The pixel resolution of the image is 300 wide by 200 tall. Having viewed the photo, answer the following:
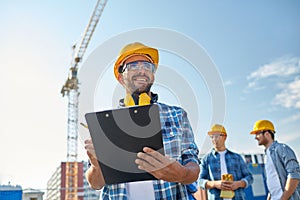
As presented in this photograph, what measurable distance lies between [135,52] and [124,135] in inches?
33.5

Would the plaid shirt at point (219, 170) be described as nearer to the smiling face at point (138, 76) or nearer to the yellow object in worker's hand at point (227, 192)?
the yellow object in worker's hand at point (227, 192)

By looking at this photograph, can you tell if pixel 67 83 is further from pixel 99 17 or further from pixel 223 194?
pixel 223 194

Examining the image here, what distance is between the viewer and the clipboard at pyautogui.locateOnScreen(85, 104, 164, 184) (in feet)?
5.04

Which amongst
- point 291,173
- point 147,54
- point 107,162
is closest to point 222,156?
point 291,173

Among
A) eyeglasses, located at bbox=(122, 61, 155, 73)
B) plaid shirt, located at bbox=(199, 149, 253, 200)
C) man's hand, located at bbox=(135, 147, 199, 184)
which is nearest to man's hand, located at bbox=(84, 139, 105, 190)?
man's hand, located at bbox=(135, 147, 199, 184)

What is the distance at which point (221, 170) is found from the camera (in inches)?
192

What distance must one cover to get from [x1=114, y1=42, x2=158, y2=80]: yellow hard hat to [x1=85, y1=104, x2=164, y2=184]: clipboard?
30.6 inches

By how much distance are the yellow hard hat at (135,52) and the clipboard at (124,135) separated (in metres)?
0.78

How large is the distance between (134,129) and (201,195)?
469 centimetres

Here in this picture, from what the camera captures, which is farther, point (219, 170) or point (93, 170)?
point (219, 170)

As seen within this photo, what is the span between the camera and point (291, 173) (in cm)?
412

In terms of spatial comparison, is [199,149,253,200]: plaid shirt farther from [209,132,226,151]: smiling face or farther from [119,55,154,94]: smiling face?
[119,55,154,94]: smiling face

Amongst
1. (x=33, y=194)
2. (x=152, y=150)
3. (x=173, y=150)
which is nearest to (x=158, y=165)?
(x=152, y=150)

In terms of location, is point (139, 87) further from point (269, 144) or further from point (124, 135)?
point (269, 144)
